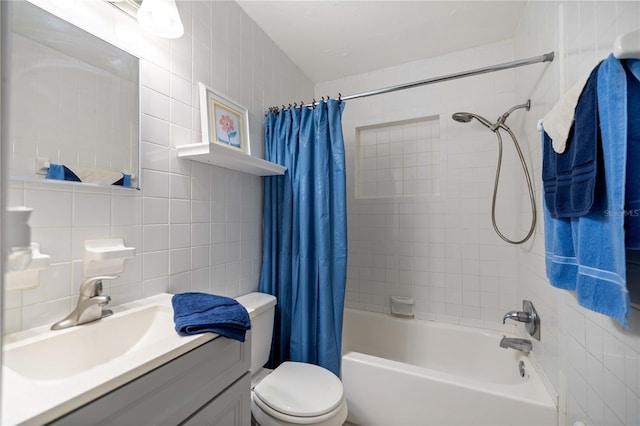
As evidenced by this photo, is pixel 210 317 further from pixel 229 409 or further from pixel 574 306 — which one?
pixel 574 306

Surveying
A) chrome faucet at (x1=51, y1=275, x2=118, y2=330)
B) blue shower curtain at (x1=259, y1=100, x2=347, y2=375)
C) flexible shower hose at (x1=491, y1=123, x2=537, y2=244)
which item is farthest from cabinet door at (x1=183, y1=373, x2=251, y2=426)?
flexible shower hose at (x1=491, y1=123, x2=537, y2=244)

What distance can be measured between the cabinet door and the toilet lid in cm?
30

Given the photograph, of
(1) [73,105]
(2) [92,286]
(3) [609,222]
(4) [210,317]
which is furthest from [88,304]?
(3) [609,222]

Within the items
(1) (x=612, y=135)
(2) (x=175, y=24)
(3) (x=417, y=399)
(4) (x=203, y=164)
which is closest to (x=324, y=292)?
(3) (x=417, y=399)

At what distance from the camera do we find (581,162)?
2.40ft

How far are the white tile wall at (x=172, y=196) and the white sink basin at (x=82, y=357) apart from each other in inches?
3.7

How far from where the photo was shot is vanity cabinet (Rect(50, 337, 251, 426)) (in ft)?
1.77

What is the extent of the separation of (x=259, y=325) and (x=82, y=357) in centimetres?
75

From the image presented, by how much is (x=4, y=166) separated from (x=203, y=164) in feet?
3.96

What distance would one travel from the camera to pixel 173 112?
47.4 inches

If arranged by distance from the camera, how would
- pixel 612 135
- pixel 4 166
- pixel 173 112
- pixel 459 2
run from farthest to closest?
1. pixel 459 2
2. pixel 173 112
3. pixel 612 135
4. pixel 4 166

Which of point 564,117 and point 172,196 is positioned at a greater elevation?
point 564,117

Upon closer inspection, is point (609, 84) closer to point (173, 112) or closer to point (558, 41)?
point (558, 41)

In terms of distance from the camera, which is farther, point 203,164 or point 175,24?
point 203,164
